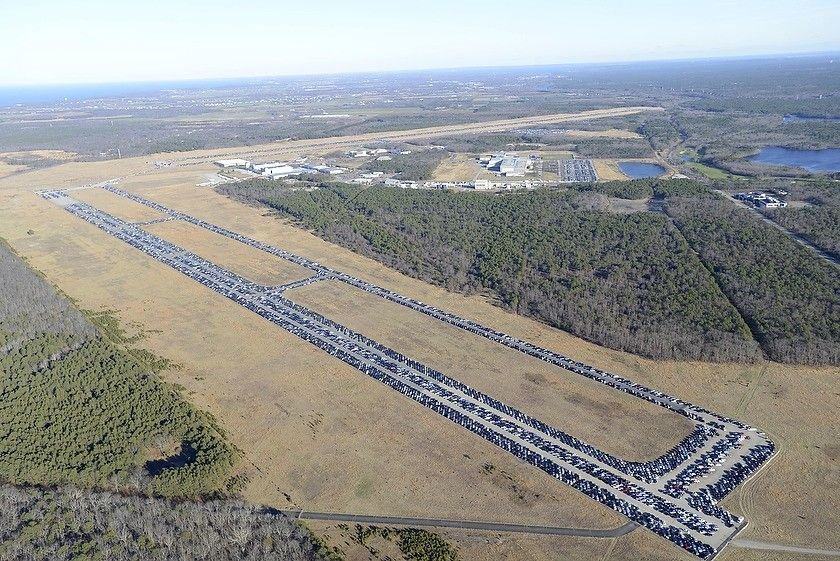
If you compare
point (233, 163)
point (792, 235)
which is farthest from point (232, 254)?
point (233, 163)

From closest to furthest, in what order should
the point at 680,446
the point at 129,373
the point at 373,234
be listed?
the point at 680,446
the point at 129,373
the point at 373,234

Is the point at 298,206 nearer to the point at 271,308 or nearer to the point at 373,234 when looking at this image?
the point at 373,234

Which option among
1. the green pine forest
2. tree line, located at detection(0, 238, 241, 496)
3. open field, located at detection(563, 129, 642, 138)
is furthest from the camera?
open field, located at detection(563, 129, 642, 138)

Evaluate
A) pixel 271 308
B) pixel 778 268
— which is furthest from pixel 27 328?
pixel 778 268

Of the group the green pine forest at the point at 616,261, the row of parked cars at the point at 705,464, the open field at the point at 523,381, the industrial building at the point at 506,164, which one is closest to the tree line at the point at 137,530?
the open field at the point at 523,381

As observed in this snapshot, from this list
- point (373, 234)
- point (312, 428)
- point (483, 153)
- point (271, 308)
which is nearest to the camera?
point (312, 428)

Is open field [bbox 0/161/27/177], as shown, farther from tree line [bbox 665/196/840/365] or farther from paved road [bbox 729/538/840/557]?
paved road [bbox 729/538/840/557]

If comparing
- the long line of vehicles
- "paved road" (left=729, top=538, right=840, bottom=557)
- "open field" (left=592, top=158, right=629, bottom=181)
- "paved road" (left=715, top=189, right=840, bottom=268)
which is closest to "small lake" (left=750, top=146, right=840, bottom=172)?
"open field" (left=592, top=158, right=629, bottom=181)
